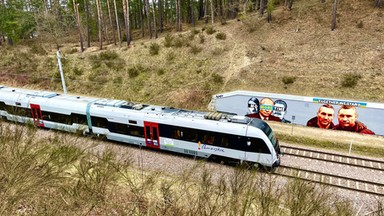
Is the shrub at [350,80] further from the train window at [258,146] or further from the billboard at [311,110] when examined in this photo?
the train window at [258,146]

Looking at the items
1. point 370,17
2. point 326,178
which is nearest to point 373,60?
point 370,17

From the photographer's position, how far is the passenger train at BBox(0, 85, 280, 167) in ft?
47.5

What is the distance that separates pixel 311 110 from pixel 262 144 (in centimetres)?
873

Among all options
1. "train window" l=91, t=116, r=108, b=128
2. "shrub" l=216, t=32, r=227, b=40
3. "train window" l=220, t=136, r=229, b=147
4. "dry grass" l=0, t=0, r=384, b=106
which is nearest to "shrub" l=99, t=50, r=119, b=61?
"dry grass" l=0, t=0, r=384, b=106

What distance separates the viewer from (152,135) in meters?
17.0

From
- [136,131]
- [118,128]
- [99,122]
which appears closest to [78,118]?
[99,122]

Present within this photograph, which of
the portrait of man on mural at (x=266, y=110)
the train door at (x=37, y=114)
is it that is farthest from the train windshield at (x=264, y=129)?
the train door at (x=37, y=114)

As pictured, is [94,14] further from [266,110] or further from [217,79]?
[266,110]

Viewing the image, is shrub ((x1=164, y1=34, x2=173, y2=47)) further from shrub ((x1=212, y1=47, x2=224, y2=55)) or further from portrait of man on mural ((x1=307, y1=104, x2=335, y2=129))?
portrait of man on mural ((x1=307, y1=104, x2=335, y2=129))

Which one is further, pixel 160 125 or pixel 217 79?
pixel 217 79

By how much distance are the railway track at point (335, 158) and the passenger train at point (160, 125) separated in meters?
3.05

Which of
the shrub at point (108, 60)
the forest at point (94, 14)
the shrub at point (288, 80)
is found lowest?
the shrub at point (288, 80)

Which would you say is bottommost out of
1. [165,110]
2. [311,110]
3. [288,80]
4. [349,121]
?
[349,121]

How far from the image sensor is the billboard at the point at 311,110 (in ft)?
61.9
